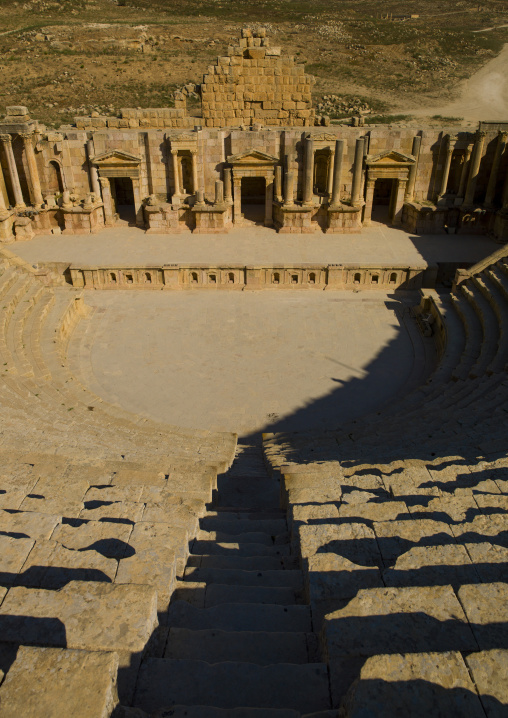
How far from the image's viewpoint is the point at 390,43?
6034 cm

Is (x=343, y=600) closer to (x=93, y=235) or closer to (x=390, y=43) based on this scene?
(x=93, y=235)

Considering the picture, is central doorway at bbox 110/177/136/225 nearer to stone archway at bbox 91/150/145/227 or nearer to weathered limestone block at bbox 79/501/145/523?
stone archway at bbox 91/150/145/227

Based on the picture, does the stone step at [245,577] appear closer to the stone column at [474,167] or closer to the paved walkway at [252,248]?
the paved walkway at [252,248]

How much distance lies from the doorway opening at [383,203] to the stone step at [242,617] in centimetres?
2296

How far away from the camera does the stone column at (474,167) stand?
923 inches

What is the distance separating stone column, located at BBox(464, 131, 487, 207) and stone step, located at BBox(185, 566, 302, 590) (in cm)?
2243

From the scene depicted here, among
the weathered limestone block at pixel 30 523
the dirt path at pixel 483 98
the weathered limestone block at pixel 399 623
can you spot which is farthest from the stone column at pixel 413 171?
the dirt path at pixel 483 98

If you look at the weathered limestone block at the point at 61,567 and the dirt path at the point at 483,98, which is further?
the dirt path at the point at 483,98

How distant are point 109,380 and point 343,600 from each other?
11.2 metres

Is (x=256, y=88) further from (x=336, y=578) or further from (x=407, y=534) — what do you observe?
(x=336, y=578)

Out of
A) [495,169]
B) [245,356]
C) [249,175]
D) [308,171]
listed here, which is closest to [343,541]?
[245,356]

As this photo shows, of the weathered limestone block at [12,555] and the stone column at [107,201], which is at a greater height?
the weathered limestone block at [12,555]

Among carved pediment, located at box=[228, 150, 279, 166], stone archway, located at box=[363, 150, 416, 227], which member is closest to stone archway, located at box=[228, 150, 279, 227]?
carved pediment, located at box=[228, 150, 279, 166]

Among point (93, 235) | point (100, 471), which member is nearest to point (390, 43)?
point (93, 235)
